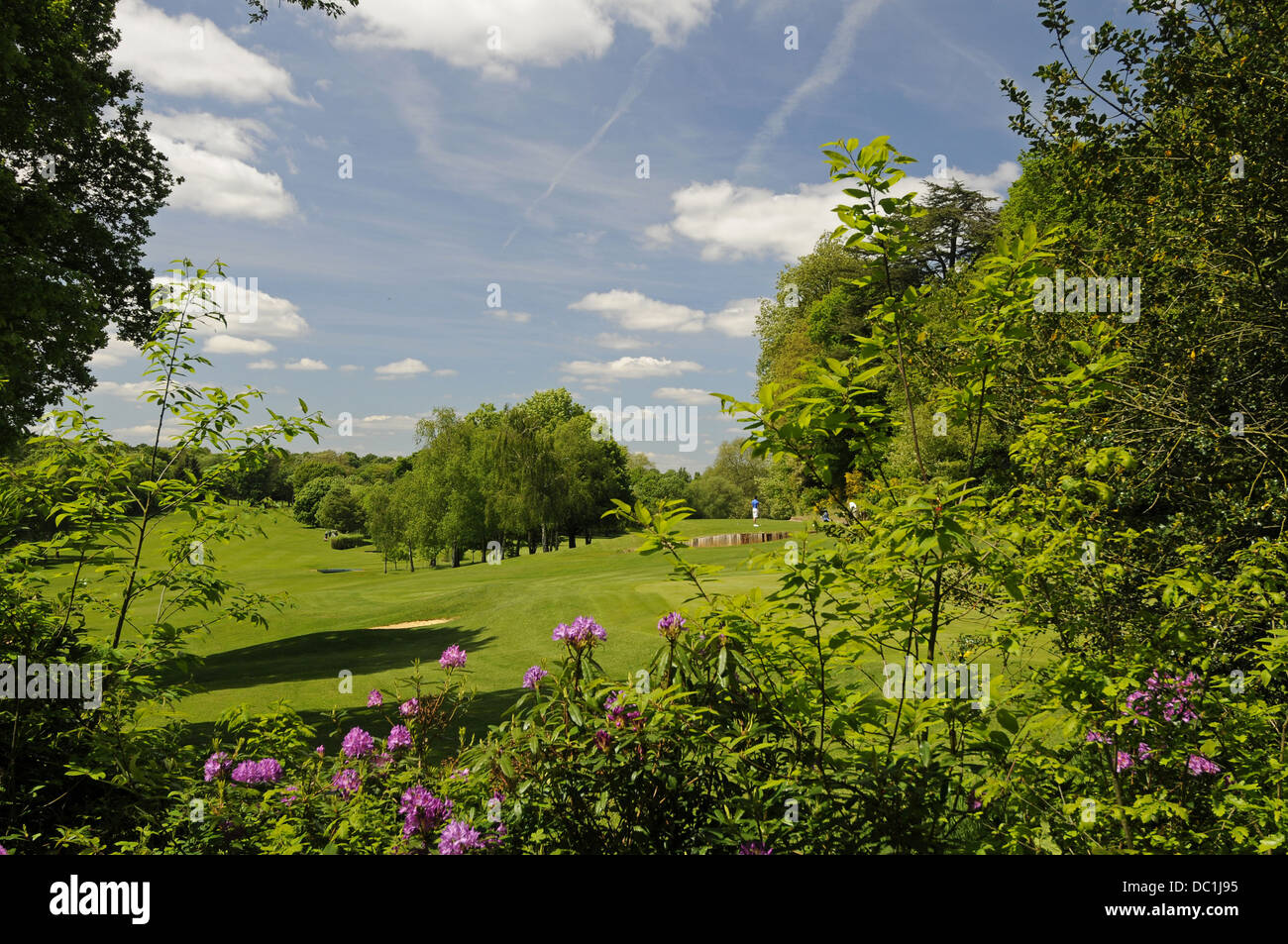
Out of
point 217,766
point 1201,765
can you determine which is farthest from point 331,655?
point 1201,765

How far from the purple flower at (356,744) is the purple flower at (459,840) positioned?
107 cm

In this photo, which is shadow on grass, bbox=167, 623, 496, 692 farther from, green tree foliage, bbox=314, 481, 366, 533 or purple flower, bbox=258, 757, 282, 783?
green tree foliage, bbox=314, 481, 366, 533

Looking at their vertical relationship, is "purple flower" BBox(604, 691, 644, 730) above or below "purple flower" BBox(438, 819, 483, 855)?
above

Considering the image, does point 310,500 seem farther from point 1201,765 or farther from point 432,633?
point 1201,765

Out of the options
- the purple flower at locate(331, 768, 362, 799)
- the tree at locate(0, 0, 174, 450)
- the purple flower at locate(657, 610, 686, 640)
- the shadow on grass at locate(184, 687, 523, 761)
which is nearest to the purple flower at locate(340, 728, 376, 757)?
the purple flower at locate(331, 768, 362, 799)

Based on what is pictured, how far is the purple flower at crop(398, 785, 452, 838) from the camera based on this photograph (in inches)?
117

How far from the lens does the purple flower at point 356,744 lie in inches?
140

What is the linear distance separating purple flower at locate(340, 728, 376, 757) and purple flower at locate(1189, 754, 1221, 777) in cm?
386

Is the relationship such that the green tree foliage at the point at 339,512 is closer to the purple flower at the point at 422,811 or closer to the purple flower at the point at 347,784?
the purple flower at the point at 347,784

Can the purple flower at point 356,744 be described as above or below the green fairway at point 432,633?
above

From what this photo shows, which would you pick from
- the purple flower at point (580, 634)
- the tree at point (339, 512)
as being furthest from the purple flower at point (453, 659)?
the tree at point (339, 512)

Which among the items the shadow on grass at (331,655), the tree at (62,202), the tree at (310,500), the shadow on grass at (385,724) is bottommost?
the shadow on grass at (331,655)
